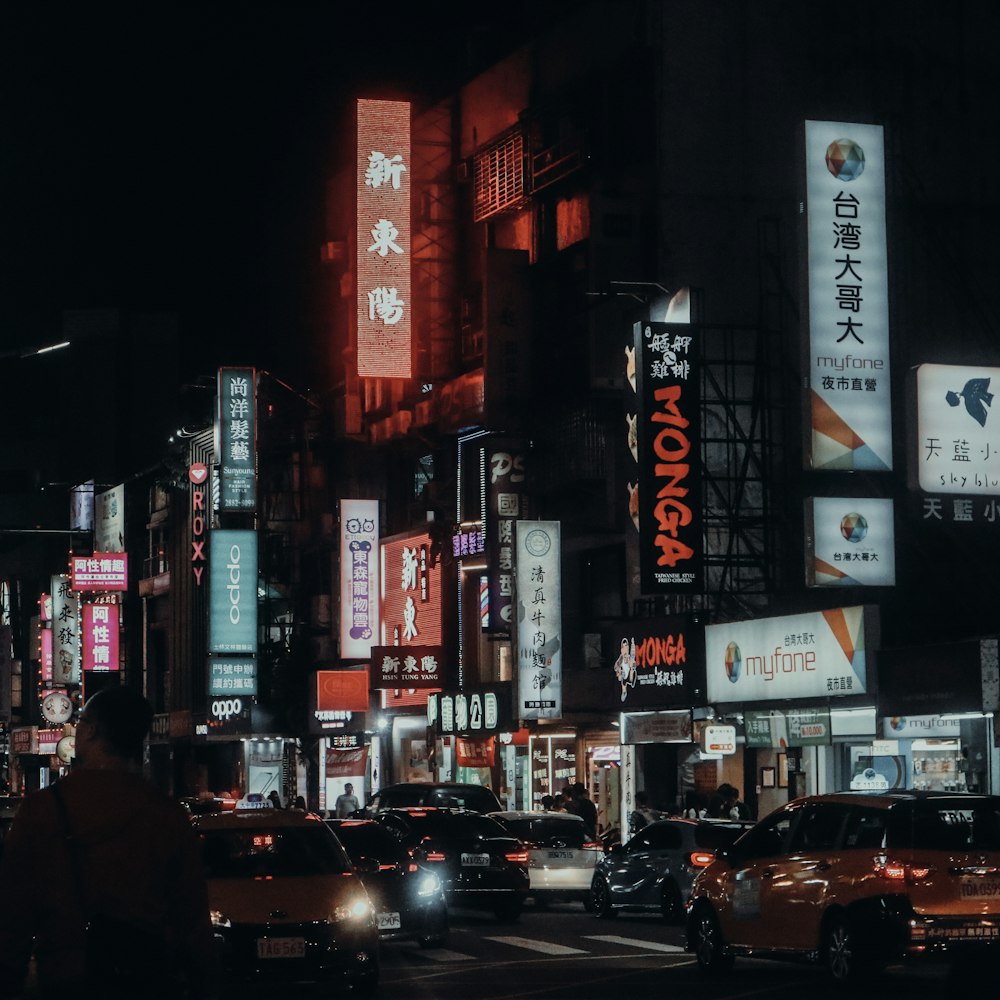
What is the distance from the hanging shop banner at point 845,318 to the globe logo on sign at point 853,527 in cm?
75

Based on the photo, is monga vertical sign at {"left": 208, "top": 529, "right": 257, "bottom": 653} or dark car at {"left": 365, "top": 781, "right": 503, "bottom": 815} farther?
monga vertical sign at {"left": 208, "top": 529, "right": 257, "bottom": 653}

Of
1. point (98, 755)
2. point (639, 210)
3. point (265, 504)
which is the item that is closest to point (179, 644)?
point (265, 504)

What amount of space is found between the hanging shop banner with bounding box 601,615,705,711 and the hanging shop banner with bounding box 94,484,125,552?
42349 millimetres

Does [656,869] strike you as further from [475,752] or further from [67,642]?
[67,642]

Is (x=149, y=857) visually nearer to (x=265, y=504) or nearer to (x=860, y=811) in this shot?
(x=860, y=811)

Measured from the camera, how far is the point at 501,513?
132ft

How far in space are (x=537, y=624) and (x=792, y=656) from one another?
9.00 metres

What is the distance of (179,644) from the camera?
228 feet

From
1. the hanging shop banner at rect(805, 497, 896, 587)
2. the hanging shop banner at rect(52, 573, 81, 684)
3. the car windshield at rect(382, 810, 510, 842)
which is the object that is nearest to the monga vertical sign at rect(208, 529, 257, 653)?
the hanging shop banner at rect(52, 573, 81, 684)

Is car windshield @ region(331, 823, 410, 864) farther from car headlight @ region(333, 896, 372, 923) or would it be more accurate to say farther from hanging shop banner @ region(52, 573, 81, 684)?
hanging shop banner @ region(52, 573, 81, 684)

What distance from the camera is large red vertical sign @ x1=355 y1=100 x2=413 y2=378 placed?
44.0 metres

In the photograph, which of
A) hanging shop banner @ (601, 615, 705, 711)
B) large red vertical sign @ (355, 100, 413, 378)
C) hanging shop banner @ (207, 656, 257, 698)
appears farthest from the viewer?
hanging shop banner @ (207, 656, 257, 698)

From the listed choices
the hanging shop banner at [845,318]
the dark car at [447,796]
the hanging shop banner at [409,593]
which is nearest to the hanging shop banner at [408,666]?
the hanging shop banner at [409,593]

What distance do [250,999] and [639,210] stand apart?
23630mm
